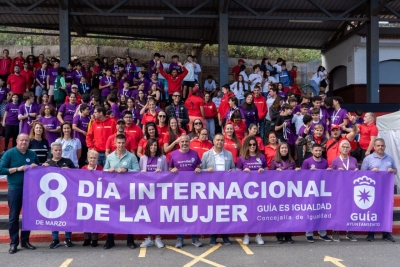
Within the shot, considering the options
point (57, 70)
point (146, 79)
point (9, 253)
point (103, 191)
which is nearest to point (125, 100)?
point (146, 79)

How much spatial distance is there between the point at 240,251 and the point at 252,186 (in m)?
1.15

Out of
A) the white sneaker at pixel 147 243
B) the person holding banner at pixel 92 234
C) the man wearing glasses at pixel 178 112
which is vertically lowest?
the white sneaker at pixel 147 243

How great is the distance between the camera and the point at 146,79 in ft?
48.3

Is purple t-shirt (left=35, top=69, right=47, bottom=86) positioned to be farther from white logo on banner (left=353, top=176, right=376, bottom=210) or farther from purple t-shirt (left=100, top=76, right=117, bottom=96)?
white logo on banner (left=353, top=176, right=376, bottom=210)

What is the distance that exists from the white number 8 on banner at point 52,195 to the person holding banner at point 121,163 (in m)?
0.79

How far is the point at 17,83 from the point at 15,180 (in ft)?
25.2

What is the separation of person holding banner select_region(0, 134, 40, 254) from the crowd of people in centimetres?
2

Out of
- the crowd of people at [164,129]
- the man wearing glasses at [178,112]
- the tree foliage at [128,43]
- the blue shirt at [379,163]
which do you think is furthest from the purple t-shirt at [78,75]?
the tree foliage at [128,43]

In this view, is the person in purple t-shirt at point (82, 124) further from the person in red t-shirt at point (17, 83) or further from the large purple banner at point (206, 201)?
the person in red t-shirt at point (17, 83)

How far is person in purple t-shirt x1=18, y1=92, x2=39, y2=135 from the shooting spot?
36.4 ft

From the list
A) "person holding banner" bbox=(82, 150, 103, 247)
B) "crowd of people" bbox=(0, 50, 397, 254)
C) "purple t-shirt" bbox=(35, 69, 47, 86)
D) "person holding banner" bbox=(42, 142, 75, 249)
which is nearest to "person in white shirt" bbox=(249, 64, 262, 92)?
"crowd of people" bbox=(0, 50, 397, 254)

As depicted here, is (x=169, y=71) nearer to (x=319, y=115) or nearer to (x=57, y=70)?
(x=57, y=70)

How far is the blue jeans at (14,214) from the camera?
7191 millimetres

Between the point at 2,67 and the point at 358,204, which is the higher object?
the point at 2,67
